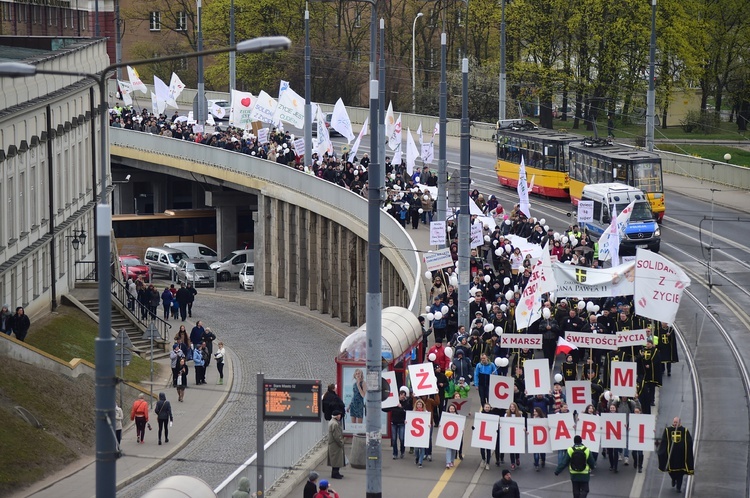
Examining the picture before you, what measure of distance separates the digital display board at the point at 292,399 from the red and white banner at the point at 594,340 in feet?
27.1

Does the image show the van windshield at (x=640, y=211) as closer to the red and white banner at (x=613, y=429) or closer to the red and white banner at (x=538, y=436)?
the red and white banner at (x=538, y=436)

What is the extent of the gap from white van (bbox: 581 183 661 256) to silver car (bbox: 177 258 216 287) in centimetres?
2291

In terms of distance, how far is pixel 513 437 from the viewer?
2469 cm

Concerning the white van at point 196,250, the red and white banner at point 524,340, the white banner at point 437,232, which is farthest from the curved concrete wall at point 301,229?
the red and white banner at point 524,340

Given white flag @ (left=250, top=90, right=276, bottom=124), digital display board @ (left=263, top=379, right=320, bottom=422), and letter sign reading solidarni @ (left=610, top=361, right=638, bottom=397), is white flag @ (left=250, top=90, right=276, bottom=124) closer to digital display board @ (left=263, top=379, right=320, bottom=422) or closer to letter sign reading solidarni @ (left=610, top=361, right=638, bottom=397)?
letter sign reading solidarni @ (left=610, top=361, right=638, bottom=397)

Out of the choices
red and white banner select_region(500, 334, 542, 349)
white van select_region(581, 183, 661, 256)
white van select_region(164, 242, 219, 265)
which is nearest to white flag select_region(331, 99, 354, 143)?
white van select_region(581, 183, 661, 256)

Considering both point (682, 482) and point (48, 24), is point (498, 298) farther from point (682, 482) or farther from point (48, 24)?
point (48, 24)

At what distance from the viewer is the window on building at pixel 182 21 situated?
10825cm

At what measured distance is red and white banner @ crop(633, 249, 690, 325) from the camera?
26891 mm

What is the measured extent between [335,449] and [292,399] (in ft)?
11.6

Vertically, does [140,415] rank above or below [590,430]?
below

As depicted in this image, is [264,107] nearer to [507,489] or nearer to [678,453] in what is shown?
[678,453]

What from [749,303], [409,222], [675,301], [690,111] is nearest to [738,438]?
[675,301]

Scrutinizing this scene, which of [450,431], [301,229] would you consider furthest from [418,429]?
[301,229]
